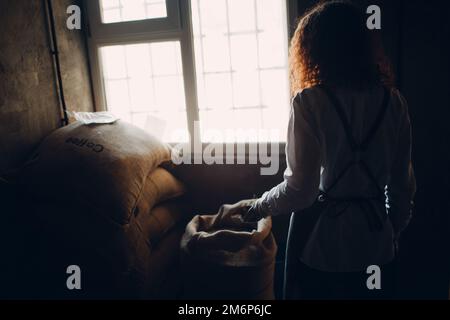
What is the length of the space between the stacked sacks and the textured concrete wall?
15 centimetres

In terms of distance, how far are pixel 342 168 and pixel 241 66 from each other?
163 centimetres

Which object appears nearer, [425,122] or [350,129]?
[350,129]

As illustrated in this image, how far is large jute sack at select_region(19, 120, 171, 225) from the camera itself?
2078 millimetres

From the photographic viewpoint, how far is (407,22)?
2307 mm

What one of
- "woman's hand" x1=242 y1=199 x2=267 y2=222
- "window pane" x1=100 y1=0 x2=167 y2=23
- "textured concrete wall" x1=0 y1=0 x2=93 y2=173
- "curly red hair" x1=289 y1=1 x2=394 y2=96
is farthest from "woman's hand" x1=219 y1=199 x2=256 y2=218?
"window pane" x1=100 y1=0 x2=167 y2=23

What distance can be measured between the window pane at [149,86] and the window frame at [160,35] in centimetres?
7

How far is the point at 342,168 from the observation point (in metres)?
1.34

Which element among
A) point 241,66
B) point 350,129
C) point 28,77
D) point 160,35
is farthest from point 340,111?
point 28,77

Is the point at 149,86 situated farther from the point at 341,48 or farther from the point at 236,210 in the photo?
the point at 341,48

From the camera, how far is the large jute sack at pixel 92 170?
208cm

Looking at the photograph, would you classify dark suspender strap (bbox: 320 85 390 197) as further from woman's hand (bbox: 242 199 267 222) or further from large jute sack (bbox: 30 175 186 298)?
large jute sack (bbox: 30 175 186 298)

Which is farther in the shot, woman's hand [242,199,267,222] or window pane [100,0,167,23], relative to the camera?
window pane [100,0,167,23]
